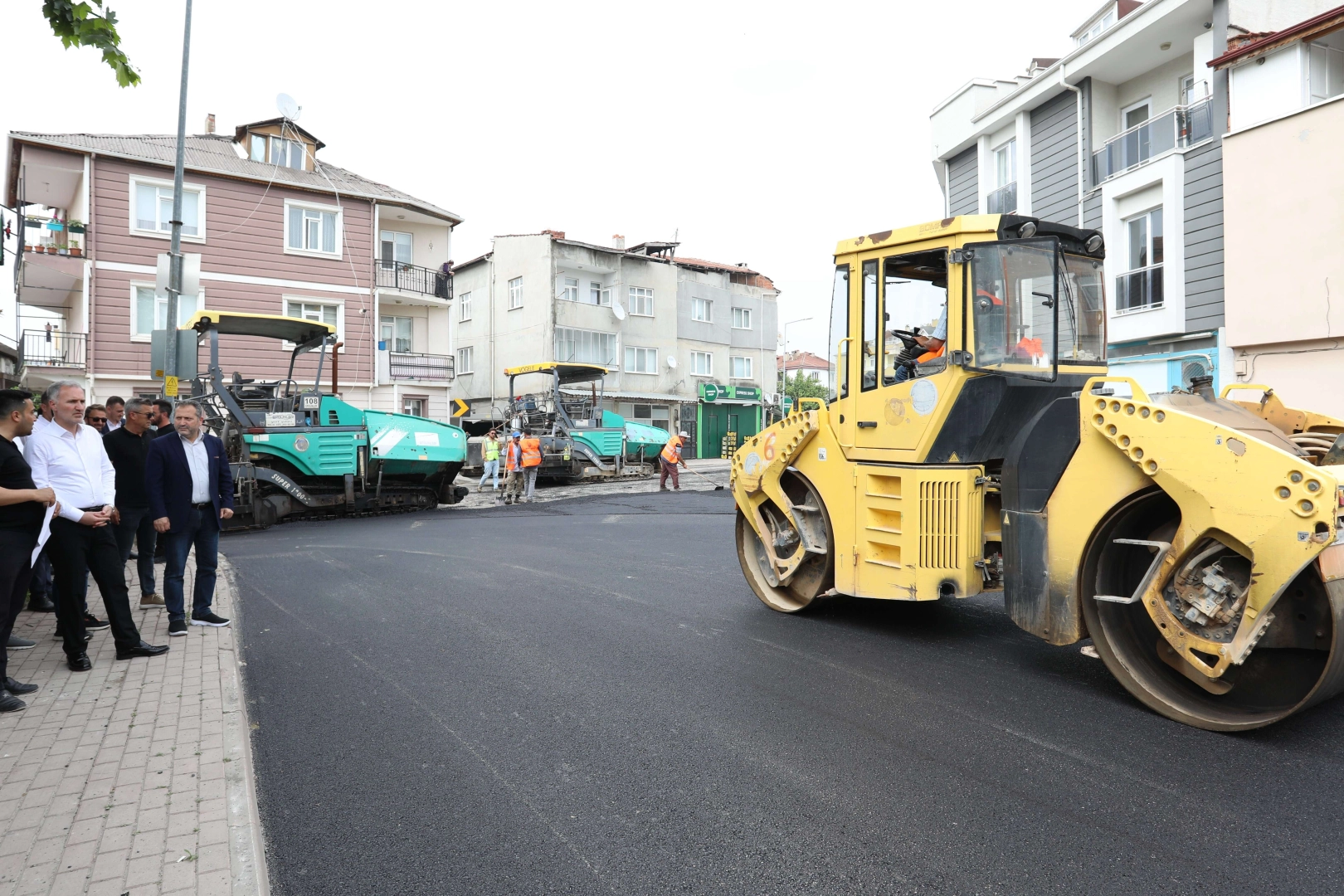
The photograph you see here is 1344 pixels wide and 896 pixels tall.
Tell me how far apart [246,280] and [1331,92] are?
2341cm

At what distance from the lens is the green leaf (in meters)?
4.82

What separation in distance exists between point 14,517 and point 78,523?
25.1 inches

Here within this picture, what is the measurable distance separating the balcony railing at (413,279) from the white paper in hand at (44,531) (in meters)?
20.1

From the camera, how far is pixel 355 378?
2331cm

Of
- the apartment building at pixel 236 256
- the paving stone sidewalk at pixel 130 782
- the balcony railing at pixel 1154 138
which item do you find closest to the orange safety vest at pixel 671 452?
the apartment building at pixel 236 256

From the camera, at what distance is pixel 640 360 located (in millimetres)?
36938

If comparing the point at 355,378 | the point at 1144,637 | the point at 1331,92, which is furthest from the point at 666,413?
the point at 1144,637

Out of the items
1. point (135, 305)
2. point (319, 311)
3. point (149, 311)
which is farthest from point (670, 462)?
point (135, 305)

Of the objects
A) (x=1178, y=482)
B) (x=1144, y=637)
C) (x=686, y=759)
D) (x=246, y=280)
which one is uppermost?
(x=246, y=280)

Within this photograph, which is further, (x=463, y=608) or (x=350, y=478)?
(x=350, y=478)

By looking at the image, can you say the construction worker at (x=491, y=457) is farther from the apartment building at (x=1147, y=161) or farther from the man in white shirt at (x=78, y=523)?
the man in white shirt at (x=78, y=523)

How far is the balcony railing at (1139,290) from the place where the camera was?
54.1 ft

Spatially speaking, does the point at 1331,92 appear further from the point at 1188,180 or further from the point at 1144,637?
the point at 1144,637

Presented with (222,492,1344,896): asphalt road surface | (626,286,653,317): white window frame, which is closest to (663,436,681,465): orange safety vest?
(222,492,1344,896): asphalt road surface
